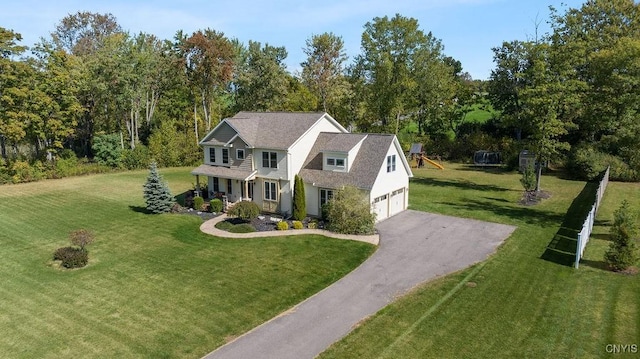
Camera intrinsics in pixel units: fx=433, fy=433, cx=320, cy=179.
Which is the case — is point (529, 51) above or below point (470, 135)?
above

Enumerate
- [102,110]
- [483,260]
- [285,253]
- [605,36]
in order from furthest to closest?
[102,110] → [605,36] → [285,253] → [483,260]

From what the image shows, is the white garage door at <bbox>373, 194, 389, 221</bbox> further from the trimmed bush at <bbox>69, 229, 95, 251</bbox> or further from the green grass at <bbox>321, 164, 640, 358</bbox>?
the trimmed bush at <bbox>69, 229, 95, 251</bbox>

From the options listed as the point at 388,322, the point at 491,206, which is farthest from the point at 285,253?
the point at 491,206

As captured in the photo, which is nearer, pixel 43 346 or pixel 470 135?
pixel 43 346

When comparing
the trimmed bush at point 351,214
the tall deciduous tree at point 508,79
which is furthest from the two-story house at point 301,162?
the tall deciduous tree at point 508,79

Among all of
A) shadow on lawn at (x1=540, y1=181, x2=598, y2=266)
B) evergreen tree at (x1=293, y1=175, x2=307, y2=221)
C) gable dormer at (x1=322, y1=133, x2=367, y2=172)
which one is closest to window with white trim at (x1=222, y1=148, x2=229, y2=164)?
evergreen tree at (x1=293, y1=175, x2=307, y2=221)

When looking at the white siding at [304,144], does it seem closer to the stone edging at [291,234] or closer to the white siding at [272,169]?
the white siding at [272,169]

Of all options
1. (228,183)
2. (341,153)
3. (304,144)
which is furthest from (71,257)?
(341,153)

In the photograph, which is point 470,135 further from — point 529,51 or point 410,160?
point 529,51
